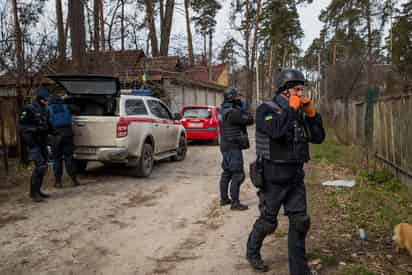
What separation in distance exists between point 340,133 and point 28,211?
1281 centimetres

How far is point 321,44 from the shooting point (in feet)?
171

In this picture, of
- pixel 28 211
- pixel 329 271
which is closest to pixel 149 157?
pixel 28 211

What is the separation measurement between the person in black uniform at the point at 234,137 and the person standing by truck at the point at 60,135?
3.18 m

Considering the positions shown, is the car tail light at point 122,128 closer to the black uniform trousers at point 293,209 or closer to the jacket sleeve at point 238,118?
the jacket sleeve at point 238,118

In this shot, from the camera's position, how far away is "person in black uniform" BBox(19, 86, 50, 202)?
6062mm

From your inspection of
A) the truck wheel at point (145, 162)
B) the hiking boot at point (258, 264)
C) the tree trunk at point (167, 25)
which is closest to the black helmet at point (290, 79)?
the hiking boot at point (258, 264)

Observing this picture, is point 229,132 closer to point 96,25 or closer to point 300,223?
point 300,223

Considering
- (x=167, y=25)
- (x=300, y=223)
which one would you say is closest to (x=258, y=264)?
(x=300, y=223)

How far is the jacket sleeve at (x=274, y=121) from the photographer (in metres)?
3.13

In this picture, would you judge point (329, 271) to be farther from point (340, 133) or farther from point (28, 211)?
point (340, 133)

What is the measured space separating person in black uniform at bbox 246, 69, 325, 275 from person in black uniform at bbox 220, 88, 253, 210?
2.10m

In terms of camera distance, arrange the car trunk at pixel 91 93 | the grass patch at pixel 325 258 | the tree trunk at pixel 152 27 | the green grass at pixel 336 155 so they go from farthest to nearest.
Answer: the tree trunk at pixel 152 27, the green grass at pixel 336 155, the car trunk at pixel 91 93, the grass patch at pixel 325 258

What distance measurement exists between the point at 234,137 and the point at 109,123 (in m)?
2.93

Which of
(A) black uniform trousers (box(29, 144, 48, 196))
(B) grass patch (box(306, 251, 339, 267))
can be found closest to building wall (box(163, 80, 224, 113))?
(A) black uniform trousers (box(29, 144, 48, 196))
